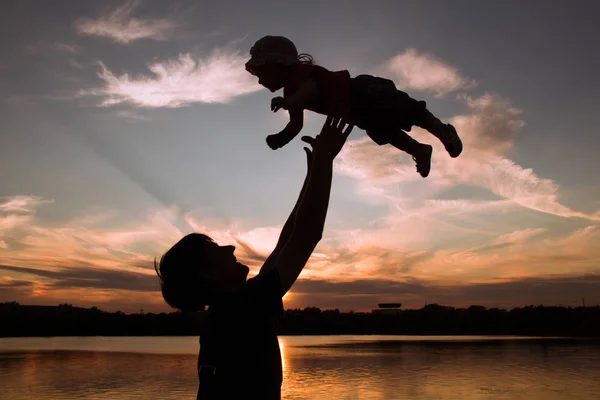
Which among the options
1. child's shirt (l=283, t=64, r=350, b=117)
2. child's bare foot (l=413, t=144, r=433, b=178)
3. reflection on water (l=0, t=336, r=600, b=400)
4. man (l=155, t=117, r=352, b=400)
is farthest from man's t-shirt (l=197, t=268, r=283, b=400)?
reflection on water (l=0, t=336, r=600, b=400)

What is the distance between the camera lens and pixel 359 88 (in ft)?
11.7

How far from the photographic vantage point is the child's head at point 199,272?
2.81m

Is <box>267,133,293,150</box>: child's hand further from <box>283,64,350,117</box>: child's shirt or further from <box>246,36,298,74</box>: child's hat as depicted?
<box>246,36,298,74</box>: child's hat

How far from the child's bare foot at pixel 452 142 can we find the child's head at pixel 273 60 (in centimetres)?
110

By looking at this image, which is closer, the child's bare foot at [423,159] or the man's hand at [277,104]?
the man's hand at [277,104]

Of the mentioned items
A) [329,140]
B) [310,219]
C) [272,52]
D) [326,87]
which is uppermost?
[272,52]

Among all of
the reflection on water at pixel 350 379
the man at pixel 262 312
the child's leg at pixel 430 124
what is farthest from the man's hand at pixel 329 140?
the reflection on water at pixel 350 379

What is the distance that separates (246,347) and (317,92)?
1.55m

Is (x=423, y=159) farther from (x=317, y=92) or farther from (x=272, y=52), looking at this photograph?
(x=272, y=52)

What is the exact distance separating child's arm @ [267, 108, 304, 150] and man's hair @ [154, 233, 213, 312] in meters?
0.88

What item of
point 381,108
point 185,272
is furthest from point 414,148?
point 185,272

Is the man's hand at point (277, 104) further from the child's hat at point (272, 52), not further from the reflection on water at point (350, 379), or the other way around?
the reflection on water at point (350, 379)

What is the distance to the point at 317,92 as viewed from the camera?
3422mm

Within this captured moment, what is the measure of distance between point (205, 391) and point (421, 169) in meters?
2.25
